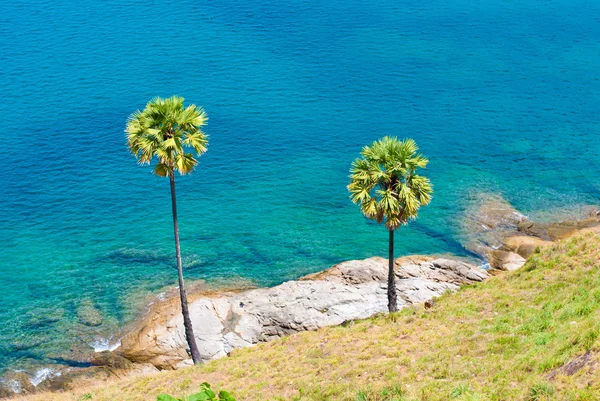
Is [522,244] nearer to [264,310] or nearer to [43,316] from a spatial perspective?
[264,310]

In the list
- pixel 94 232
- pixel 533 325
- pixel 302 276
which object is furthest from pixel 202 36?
pixel 533 325

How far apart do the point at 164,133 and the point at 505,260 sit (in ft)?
114

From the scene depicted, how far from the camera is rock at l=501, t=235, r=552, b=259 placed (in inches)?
2429

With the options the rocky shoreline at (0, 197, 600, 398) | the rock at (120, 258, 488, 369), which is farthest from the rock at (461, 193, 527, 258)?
the rock at (120, 258, 488, 369)

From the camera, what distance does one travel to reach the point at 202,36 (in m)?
113

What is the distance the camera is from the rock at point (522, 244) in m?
61.7

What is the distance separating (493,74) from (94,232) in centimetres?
6545

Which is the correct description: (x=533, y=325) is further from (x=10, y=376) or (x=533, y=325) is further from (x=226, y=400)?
(x=10, y=376)

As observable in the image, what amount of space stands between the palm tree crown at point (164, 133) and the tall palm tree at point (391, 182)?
10854mm

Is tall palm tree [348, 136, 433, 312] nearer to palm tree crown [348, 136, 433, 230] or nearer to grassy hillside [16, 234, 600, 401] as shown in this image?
palm tree crown [348, 136, 433, 230]

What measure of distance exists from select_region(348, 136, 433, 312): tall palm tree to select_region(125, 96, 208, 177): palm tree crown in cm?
1085

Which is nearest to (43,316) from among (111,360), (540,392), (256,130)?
(111,360)

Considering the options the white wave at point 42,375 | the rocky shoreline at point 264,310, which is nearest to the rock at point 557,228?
the rocky shoreline at point 264,310

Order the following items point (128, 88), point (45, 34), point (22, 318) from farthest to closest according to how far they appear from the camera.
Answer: point (45, 34), point (128, 88), point (22, 318)
